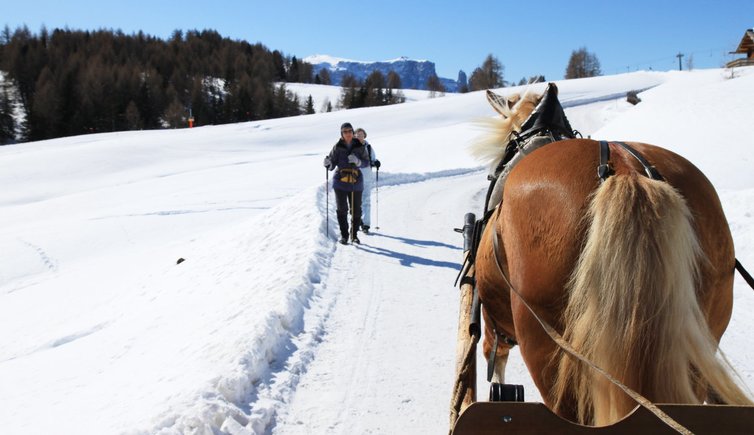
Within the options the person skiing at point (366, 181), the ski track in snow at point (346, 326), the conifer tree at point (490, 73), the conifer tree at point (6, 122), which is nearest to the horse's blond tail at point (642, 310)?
the ski track in snow at point (346, 326)

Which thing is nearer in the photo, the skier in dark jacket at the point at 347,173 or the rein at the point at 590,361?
the rein at the point at 590,361

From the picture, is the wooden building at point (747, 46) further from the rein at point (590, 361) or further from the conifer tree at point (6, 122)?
the conifer tree at point (6, 122)

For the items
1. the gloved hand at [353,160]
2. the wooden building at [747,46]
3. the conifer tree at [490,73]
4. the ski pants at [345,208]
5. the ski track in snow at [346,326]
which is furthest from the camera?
the conifer tree at [490,73]

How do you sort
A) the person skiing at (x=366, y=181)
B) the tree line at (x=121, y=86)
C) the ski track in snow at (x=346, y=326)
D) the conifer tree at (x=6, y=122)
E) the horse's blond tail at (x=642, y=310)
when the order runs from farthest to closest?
the tree line at (x=121, y=86) → the conifer tree at (x=6, y=122) → the person skiing at (x=366, y=181) → the ski track in snow at (x=346, y=326) → the horse's blond tail at (x=642, y=310)

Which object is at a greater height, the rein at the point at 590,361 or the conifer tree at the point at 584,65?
the conifer tree at the point at 584,65

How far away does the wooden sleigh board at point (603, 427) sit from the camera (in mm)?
1315

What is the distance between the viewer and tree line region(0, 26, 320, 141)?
55844 mm

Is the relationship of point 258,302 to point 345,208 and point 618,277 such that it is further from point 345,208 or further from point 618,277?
point 618,277

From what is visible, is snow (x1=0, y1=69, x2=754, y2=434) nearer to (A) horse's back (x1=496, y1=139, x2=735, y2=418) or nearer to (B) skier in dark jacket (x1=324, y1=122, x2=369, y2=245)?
(B) skier in dark jacket (x1=324, y1=122, x2=369, y2=245)

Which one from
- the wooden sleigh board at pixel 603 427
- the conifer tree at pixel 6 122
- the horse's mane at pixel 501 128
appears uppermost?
the conifer tree at pixel 6 122

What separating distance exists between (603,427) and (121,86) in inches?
2798

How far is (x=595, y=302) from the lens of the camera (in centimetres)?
161

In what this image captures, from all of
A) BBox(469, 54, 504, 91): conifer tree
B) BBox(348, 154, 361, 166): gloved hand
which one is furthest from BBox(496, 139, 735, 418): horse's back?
BBox(469, 54, 504, 91): conifer tree

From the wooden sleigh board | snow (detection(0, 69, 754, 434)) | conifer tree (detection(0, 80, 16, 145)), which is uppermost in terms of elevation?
conifer tree (detection(0, 80, 16, 145))
